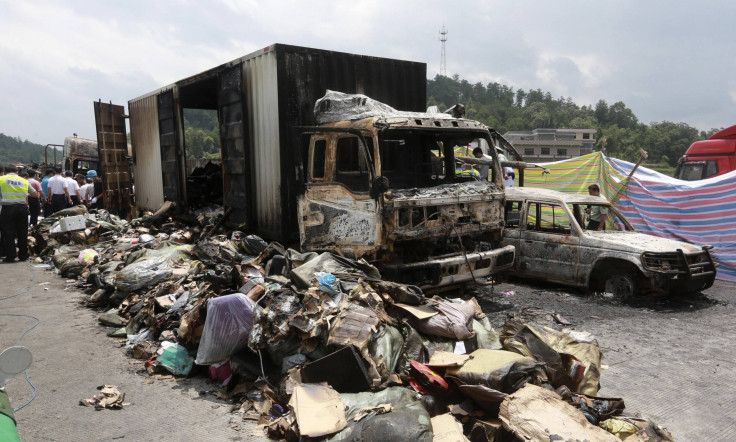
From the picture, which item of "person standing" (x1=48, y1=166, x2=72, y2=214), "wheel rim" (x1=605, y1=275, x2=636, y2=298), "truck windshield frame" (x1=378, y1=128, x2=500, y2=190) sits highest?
"truck windshield frame" (x1=378, y1=128, x2=500, y2=190)

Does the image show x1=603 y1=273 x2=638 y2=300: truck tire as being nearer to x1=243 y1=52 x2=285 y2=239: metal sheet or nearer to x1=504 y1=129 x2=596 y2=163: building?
x1=243 y1=52 x2=285 y2=239: metal sheet

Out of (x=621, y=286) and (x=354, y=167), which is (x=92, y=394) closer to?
(x=354, y=167)

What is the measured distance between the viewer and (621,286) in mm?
6352

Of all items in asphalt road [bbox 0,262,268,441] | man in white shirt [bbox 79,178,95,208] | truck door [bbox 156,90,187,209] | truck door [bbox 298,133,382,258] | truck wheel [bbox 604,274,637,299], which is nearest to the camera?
asphalt road [bbox 0,262,268,441]

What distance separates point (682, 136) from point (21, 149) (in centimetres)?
16605

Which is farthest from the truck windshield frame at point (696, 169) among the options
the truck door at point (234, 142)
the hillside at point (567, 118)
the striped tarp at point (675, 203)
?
the hillside at point (567, 118)

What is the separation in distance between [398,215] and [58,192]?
10.2 m

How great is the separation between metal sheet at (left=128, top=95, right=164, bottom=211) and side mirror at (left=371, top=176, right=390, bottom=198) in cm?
723

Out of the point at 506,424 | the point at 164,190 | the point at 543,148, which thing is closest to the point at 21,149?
the point at 543,148

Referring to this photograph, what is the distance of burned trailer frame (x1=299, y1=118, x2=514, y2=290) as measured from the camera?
512 cm

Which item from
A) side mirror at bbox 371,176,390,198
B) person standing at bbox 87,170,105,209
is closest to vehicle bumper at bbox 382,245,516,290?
side mirror at bbox 371,176,390,198

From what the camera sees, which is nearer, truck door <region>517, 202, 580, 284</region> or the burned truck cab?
the burned truck cab

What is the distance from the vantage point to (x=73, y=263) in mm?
7855

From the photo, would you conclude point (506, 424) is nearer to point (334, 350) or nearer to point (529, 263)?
point (334, 350)
